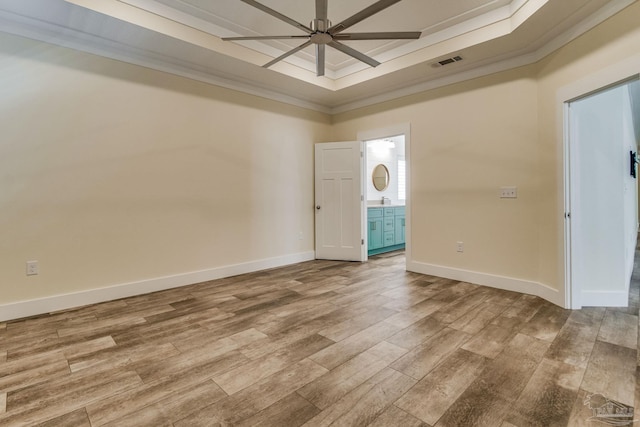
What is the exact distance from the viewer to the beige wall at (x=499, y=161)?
301 centimetres

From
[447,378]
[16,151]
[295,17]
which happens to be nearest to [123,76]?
[16,151]

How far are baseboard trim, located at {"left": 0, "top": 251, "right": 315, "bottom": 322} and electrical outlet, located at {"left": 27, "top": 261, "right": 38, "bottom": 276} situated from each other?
26 centimetres

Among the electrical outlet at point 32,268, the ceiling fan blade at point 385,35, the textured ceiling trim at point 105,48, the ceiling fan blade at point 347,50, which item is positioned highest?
the textured ceiling trim at point 105,48

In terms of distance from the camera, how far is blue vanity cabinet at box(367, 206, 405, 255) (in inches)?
228

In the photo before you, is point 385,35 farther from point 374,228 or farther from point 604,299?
point 374,228

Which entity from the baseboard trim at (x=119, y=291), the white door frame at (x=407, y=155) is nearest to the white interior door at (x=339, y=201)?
the white door frame at (x=407, y=155)

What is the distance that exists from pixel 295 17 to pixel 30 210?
332 centimetres

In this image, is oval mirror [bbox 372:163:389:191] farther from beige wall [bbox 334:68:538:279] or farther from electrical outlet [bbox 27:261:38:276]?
electrical outlet [bbox 27:261:38:276]

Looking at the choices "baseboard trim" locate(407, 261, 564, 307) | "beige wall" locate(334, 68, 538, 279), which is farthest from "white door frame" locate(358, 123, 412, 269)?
"baseboard trim" locate(407, 261, 564, 307)

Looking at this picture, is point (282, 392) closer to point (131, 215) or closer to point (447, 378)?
point (447, 378)

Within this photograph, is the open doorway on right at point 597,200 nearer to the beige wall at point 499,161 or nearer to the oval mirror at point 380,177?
the beige wall at point 499,161

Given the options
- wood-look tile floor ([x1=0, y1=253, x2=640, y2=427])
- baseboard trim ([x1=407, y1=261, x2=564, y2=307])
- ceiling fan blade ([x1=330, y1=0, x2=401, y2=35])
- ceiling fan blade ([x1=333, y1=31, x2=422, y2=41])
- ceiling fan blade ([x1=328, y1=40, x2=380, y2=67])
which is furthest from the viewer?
baseboard trim ([x1=407, y1=261, x2=564, y2=307])

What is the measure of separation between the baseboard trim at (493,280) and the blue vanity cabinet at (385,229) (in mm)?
1340

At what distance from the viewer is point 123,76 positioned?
341cm
